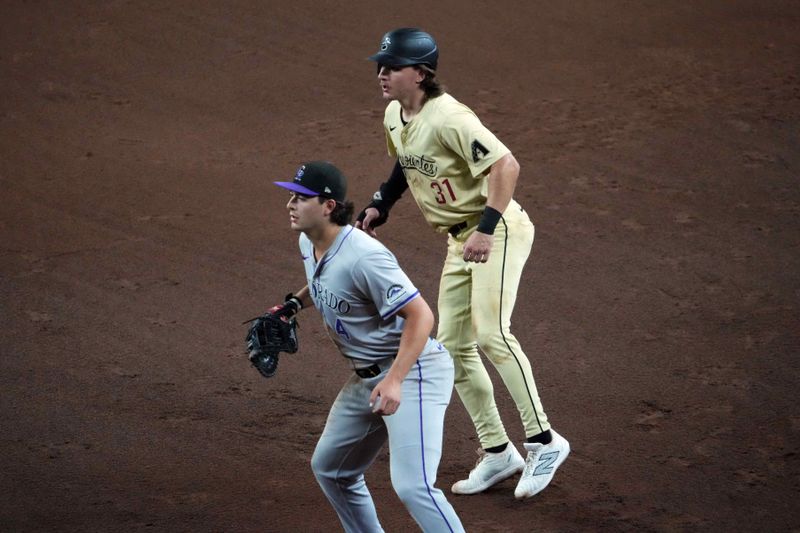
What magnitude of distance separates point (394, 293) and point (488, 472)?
60.2 inches

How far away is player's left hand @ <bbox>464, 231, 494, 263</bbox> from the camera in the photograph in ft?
14.5

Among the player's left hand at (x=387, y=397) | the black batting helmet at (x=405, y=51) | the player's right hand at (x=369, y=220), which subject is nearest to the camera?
the player's left hand at (x=387, y=397)

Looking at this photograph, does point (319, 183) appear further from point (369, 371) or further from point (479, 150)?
point (479, 150)

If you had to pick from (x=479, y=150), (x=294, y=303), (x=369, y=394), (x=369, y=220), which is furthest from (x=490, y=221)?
(x=369, y=394)

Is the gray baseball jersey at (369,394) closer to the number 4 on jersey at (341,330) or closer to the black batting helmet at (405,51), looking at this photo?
the number 4 on jersey at (341,330)

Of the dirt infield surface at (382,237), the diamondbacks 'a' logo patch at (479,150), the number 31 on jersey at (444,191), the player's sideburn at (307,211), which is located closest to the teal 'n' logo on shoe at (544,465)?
the dirt infield surface at (382,237)

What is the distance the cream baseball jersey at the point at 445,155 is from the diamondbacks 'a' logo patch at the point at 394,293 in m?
1.04

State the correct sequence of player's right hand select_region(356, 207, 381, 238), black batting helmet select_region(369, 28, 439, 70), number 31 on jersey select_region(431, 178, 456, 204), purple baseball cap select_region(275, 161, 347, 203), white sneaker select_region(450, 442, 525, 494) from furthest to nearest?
player's right hand select_region(356, 207, 381, 238)
white sneaker select_region(450, 442, 525, 494)
number 31 on jersey select_region(431, 178, 456, 204)
black batting helmet select_region(369, 28, 439, 70)
purple baseball cap select_region(275, 161, 347, 203)

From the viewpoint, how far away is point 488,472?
4.81m

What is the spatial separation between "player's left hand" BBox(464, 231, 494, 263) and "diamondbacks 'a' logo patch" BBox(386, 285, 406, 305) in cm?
90

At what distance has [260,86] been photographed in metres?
10.4

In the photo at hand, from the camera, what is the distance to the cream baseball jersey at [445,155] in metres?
4.47

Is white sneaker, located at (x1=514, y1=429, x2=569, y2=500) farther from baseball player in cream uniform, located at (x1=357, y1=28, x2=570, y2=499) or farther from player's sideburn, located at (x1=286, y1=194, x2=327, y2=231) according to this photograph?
player's sideburn, located at (x1=286, y1=194, x2=327, y2=231)

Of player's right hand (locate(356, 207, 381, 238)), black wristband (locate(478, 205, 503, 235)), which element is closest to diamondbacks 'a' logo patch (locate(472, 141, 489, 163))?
black wristband (locate(478, 205, 503, 235))
